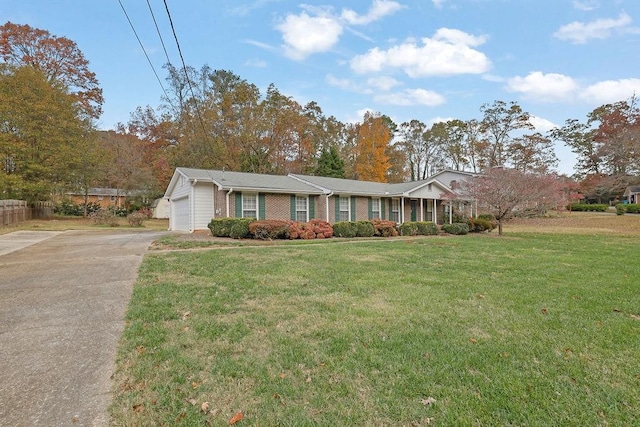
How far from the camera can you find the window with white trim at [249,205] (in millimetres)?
16812

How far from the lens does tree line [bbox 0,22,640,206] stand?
2359cm

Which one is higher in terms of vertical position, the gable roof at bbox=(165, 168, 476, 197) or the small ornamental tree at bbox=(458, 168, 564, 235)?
the gable roof at bbox=(165, 168, 476, 197)

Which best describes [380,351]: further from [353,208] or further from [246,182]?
[353,208]

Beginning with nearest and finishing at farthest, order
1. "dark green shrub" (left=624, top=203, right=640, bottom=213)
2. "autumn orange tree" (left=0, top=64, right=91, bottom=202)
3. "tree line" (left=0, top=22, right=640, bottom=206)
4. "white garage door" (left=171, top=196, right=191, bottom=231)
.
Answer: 1. "white garage door" (left=171, top=196, right=191, bottom=231)
2. "autumn orange tree" (left=0, top=64, right=91, bottom=202)
3. "tree line" (left=0, top=22, right=640, bottom=206)
4. "dark green shrub" (left=624, top=203, right=640, bottom=213)

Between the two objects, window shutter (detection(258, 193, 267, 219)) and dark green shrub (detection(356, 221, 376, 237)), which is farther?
window shutter (detection(258, 193, 267, 219))

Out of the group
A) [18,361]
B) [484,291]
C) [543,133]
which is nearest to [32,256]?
[18,361]

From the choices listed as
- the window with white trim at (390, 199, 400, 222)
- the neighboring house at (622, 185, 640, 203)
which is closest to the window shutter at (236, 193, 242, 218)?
the window with white trim at (390, 199, 400, 222)

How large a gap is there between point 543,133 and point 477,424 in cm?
4241

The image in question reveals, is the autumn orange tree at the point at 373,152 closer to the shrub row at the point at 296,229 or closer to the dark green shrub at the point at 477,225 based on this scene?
the dark green shrub at the point at 477,225

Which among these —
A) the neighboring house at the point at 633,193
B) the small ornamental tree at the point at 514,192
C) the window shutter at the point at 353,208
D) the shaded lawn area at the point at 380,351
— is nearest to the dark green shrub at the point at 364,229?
the window shutter at the point at 353,208

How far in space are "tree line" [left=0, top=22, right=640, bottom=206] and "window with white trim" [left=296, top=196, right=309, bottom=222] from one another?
1011 centimetres

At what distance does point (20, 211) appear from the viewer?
72.0 feet

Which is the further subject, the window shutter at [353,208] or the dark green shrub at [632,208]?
the dark green shrub at [632,208]

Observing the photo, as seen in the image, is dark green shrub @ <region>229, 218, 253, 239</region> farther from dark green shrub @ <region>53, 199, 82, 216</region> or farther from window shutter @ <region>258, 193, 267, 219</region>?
dark green shrub @ <region>53, 199, 82, 216</region>
